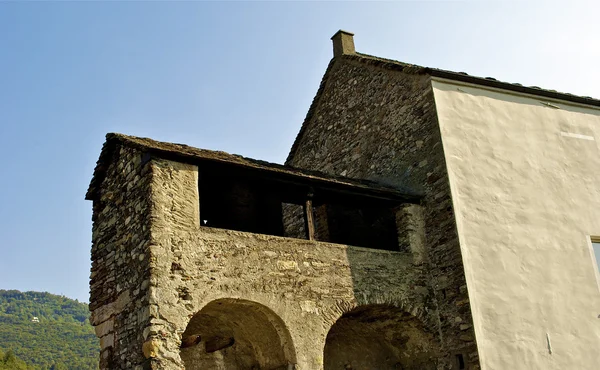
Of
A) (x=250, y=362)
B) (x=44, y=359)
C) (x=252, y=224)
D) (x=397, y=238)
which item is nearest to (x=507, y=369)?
(x=397, y=238)

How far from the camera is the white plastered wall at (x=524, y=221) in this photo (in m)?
10.6

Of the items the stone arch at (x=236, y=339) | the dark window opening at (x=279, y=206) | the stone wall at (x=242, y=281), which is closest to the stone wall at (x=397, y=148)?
the stone wall at (x=242, y=281)

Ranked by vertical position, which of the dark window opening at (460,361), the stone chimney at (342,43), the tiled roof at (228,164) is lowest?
the dark window opening at (460,361)

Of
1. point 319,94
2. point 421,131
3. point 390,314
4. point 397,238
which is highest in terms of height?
point 319,94

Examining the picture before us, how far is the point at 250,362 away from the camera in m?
9.98

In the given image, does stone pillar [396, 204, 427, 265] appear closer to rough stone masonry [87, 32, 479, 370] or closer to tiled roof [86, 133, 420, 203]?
rough stone masonry [87, 32, 479, 370]

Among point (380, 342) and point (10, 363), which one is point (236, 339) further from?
point (10, 363)

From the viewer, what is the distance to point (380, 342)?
11.7 meters

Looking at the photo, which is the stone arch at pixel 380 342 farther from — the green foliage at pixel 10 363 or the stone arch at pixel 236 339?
the green foliage at pixel 10 363

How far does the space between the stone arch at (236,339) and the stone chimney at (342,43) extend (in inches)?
324

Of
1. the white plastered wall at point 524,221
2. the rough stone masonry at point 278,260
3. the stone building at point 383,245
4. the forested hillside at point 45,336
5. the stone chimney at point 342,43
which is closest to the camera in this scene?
the rough stone masonry at point 278,260

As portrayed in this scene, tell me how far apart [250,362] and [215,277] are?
198 cm

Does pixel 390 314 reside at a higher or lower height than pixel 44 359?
lower

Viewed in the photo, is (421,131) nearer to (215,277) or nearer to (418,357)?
(418,357)
